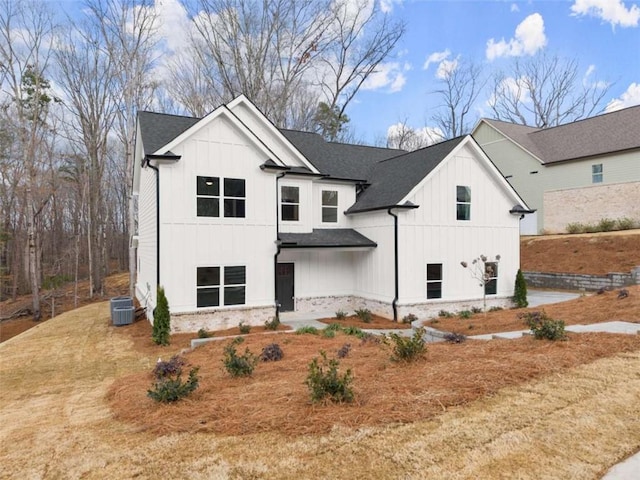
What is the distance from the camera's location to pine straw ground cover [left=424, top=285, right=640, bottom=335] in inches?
384

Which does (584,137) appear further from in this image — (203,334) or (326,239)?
(203,334)

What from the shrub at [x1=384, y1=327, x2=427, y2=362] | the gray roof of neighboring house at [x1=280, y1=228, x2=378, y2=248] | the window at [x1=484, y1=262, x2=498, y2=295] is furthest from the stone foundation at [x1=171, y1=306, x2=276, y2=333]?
the window at [x1=484, y1=262, x2=498, y2=295]

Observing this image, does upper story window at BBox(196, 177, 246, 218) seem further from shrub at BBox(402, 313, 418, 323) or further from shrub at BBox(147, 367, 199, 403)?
shrub at BBox(147, 367, 199, 403)

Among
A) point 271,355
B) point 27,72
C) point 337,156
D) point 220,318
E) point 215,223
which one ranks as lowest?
point 220,318

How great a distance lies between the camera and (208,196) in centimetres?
1262

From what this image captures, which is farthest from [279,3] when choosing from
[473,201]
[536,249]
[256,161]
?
[536,249]

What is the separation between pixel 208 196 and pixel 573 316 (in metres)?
10.9

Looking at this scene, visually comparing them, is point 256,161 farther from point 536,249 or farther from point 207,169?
point 536,249

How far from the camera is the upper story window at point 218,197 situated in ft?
41.1

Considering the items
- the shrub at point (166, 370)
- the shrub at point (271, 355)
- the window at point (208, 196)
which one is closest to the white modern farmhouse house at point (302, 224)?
the window at point (208, 196)

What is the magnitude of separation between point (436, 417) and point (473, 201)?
482 inches

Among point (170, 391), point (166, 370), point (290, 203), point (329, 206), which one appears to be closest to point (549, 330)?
point (170, 391)

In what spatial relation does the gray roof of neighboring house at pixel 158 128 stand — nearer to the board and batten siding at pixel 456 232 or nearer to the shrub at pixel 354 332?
the shrub at pixel 354 332

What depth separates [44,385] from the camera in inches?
331
